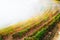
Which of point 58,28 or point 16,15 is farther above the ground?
point 16,15

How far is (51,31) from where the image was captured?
55.0 inches

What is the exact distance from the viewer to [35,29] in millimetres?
1392

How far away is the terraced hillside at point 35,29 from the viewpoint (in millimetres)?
1362

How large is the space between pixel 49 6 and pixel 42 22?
0.14 metres

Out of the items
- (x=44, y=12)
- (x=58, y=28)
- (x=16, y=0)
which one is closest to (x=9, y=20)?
(x=16, y=0)

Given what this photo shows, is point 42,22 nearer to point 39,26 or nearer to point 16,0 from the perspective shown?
point 39,26

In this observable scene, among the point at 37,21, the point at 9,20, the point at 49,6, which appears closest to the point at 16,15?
the point at 9,20

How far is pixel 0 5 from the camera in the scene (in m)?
1.39

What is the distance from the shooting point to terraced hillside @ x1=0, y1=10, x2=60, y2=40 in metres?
1.36

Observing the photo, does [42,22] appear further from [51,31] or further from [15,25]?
[15,25]

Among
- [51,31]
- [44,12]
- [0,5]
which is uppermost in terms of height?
[0,5]

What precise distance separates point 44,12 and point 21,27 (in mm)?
220

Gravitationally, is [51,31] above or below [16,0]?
below

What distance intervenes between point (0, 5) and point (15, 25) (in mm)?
199
